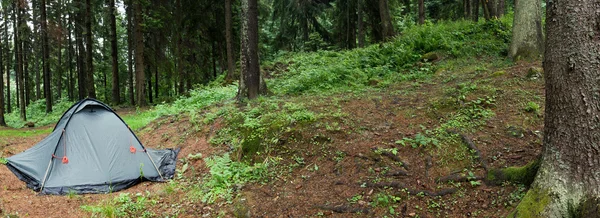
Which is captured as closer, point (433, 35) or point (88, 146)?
point (88, 146)

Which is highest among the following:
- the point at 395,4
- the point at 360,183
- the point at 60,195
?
the point at 395,4

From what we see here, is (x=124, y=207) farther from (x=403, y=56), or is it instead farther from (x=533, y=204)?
(x=403, y=56)

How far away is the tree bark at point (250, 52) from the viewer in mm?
8523

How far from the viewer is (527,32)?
8711mm

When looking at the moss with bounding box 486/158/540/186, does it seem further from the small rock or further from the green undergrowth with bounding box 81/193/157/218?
the small rock

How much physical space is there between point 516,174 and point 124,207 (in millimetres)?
5131

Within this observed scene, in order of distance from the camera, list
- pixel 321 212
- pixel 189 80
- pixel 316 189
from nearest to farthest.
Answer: pixel 321 212 → pixel 316 189 → pixel 189 80

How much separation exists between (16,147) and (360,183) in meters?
9.34

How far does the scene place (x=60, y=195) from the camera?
5.77 metres

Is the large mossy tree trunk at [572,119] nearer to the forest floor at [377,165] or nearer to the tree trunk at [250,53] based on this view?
the forest floor at [377,165]

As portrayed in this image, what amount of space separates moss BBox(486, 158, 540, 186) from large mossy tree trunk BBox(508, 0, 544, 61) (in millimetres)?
5939

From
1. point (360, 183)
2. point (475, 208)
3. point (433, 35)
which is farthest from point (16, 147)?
point (433, 35)

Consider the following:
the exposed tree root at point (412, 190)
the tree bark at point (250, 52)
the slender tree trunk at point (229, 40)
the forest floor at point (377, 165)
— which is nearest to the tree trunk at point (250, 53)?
the tree bark at point (250, 52)

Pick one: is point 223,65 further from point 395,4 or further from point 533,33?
point 533,33
